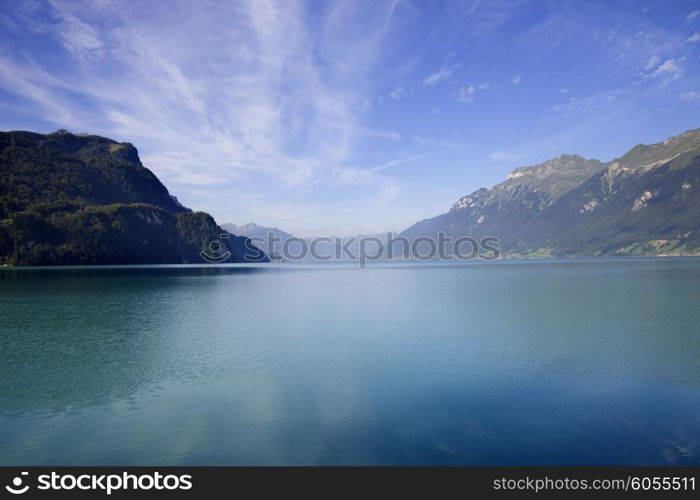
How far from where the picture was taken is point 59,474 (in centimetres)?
1341

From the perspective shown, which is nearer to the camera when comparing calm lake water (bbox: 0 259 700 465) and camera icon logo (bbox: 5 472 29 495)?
camera icon logo (bbox: 5 472 29 495)

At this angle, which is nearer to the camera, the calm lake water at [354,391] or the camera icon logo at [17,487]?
the camera icon logo at [17,487]

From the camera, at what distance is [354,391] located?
70.5 ft

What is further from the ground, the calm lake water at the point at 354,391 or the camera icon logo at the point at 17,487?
the camera icon logo at the point at 17,487

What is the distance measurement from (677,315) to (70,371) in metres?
55.1

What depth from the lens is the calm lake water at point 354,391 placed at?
48.5ft

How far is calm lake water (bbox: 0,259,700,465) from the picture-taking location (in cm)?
1478

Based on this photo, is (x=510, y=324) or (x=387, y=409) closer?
(x=387, y=409)

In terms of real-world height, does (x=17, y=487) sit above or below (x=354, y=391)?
above

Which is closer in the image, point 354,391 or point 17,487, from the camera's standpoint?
point 17,487

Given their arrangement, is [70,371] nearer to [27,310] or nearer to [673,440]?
[673,440]

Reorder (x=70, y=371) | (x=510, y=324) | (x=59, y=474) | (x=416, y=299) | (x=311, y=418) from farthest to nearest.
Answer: (x=416, y=299), (x=510, y=324), (x=70, y=371), (x=311, y=418), (x=59, y=474)

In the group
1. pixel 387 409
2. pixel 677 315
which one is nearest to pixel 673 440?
pixel 387 409

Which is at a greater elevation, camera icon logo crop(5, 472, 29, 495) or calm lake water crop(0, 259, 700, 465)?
camera icon logo crop(5, 472, 29, 495)
